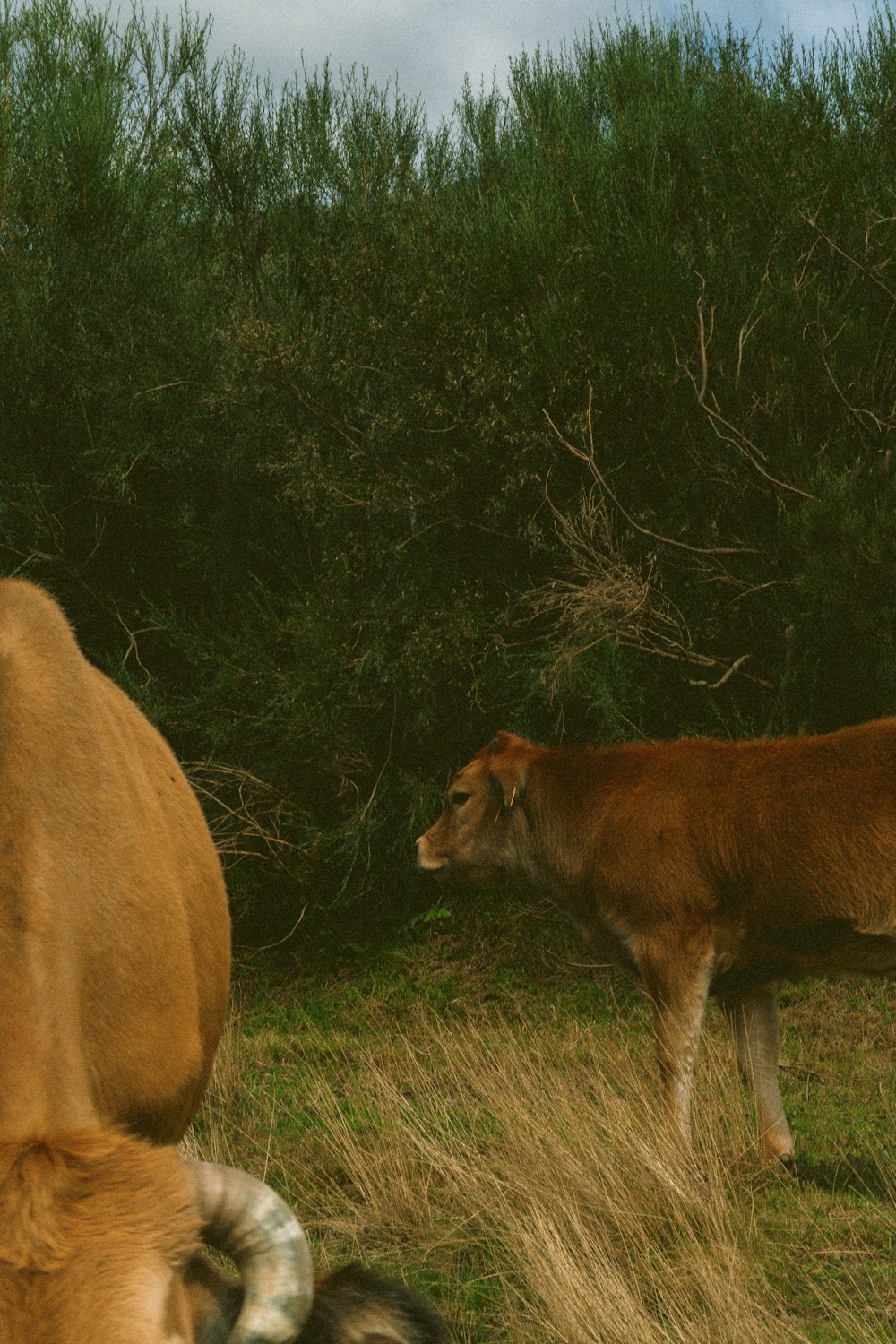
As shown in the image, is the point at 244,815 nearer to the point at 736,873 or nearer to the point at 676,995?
the point at 676,995

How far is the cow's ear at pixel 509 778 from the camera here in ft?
26.0

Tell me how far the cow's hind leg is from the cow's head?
1667mm

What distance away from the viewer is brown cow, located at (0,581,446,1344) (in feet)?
6.68

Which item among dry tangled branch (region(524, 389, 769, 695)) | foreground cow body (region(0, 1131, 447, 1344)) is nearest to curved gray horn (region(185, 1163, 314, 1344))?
foreground cow body (region(0, 1131, 447, 1344))

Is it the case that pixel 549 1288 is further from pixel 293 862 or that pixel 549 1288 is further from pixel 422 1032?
pixel 293 862

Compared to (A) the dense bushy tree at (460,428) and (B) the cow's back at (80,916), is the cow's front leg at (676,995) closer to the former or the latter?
(B) the cow's back at (80,916)

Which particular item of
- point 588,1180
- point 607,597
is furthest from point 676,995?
point 607,597

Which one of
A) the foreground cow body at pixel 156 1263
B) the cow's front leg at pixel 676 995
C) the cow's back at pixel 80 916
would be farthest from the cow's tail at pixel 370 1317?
the cow's front leg at pixel 676 995

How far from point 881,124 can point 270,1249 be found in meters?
10.3

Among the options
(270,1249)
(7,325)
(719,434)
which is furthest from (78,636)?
(270,1249)

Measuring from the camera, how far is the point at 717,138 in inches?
439

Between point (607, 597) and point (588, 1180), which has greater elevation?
point (607, 597)

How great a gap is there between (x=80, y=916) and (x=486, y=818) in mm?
5018

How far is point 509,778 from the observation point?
7996 mm
